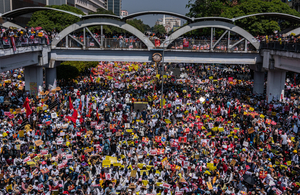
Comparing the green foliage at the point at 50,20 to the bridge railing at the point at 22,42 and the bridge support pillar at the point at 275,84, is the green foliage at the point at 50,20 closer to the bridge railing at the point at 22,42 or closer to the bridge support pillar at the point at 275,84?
the bridge railing at the point at 22,42

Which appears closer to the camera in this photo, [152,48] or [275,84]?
[275,84]

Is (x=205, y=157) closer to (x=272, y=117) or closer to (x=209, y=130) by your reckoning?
(x=209, y=130)

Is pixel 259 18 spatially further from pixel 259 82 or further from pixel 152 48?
pixel 152 48

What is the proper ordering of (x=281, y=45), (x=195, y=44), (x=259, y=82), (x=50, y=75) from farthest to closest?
(x=259, y=82) < (x=50, y=75) < (x=195, y=44) < (x=281, y=45)

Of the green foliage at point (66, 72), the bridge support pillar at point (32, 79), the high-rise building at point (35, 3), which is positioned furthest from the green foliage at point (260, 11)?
the high-rise building at point (35, 3)

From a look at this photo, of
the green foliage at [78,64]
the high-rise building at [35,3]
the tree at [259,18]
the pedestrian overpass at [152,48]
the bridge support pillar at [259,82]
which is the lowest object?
the bridge support pillar at [259,82]

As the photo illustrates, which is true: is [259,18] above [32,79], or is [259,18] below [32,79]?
above

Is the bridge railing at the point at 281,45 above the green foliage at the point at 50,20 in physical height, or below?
below

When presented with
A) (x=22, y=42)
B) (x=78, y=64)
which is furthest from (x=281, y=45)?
(x=78, y=64)
